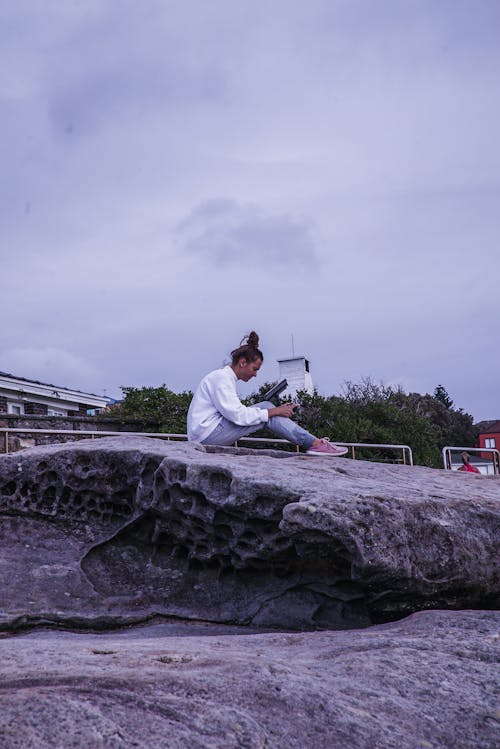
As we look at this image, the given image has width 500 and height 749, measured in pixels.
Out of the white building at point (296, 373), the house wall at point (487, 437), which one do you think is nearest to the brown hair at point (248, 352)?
the white building at point (296, 373)

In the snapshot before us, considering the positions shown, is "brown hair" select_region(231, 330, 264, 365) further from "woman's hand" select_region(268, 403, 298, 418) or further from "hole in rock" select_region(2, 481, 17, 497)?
"hole in rock" select_region(2, 481, 17, 497)

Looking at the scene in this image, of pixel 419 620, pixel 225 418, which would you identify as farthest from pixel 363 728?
pixel 225 418

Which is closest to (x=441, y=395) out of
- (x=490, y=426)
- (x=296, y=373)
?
(x=490, y=426)

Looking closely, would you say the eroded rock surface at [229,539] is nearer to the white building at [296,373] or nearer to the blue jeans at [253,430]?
the blue jeans at [253,430]

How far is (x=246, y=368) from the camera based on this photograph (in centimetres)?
697

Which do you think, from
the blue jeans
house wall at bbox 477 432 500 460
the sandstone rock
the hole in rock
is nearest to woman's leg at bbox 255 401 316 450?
the blue jeans

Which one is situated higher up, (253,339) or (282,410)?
(253,339)

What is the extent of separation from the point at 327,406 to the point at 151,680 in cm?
Result: 1593

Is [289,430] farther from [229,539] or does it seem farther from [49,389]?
[49,389]

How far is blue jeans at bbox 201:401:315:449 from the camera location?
6.86 m

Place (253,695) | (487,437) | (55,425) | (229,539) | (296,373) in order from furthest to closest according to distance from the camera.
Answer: (487,437) < (296,373) < (55,425) < (229,539) < (253,695)

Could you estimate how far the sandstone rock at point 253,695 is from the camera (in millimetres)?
2572

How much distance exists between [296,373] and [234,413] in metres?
16.8

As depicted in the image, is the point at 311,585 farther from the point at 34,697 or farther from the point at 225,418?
the point at 34,697
